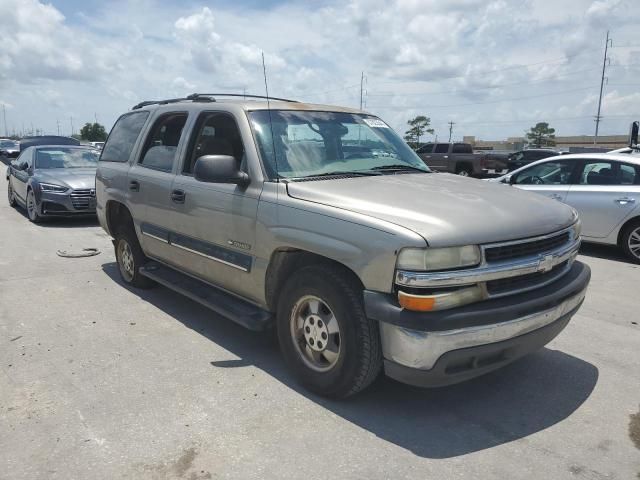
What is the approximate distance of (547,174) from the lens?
8812mm

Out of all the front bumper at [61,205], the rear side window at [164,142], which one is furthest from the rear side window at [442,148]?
the rear side window at [164,142]

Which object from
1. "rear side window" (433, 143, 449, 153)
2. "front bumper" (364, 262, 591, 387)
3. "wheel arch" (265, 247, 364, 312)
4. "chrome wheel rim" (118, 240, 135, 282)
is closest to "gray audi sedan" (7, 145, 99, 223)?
"chrome wheel rim" (118, 240, 135, 282)

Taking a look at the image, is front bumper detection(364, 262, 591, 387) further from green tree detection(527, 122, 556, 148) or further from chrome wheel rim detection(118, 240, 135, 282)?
green tree detection(527, 122, 556, 148)

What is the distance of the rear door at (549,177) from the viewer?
8.43 meters

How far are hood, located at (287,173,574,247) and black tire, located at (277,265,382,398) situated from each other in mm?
455

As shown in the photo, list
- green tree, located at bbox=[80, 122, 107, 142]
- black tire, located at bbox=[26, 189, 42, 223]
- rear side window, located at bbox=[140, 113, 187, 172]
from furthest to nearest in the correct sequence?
green tree, located at bbox=[80, 122, 107, 142] → black tire, located at bbox=[26, 189, 42, 223] → rear side window, located at bbox=[140, 113, 187, 172]

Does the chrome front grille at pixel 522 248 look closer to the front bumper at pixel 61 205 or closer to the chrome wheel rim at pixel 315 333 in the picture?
Answer: the chrome wheel rim at pixel 315 333

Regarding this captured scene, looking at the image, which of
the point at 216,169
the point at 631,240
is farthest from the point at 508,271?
the point at 631,240

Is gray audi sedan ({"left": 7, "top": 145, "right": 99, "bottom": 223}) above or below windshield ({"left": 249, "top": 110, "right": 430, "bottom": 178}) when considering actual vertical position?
below

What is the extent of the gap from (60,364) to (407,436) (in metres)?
2.66

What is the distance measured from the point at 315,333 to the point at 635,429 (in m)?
1.99

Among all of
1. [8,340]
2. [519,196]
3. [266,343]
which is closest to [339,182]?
[519,196]

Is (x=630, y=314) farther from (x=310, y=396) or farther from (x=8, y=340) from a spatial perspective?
(x=8, y=340)

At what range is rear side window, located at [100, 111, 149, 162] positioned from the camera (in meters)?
5.72
